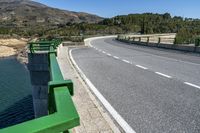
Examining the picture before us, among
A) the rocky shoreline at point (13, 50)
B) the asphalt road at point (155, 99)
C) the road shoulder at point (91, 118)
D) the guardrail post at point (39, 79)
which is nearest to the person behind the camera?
the road shoulder at point (91, 118)

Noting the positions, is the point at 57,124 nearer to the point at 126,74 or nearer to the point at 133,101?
the point at 133,101

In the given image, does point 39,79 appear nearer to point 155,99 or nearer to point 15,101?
point 15,101

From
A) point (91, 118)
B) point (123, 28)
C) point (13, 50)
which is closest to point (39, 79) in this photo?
point (91, 118)

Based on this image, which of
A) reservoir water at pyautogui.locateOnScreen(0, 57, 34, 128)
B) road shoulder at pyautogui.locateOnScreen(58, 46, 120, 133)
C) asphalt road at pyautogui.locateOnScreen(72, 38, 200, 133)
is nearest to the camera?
road shoulder at pyautogui.locateOnScreen(58, 46, 120, 133)

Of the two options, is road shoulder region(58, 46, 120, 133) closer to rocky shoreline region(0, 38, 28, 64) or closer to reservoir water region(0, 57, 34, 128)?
reservoir water region(0, 57, 34, 128)

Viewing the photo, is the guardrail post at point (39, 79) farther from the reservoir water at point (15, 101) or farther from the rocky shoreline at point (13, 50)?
the rocky shoreline at point (13, 50)

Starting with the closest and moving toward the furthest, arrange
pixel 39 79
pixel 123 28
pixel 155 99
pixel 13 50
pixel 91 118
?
pixel 91 118, pixel 155 99, pixel 39 79, pixel 13 50, pixel 123 28

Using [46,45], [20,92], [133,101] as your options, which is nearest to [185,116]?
[133,101]

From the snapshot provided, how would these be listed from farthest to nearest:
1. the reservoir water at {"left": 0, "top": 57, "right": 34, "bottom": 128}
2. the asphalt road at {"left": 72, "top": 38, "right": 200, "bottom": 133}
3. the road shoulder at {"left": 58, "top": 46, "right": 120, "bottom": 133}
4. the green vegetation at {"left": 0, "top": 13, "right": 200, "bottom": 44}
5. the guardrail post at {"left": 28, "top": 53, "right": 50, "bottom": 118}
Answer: the green vegetation at {"left": 0, "top": 13, "right": 200, "bottom": 44}, the reservoir water at {"left": 0, "top": 57, "right": 34, "bottom": 128}, the guardrail post at {"left": 28, "top": 53, "right": 50, "bottom": 118}, the asphalt road at {"left": 72, "top": 38, "right": 200, "bottom": 133}, the road shoulder at {"left": 58, "top": 46, "right": 120, "bottom": 133}

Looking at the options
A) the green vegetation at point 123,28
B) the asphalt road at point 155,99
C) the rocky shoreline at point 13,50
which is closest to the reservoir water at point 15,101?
the asphalt road at point 155,99

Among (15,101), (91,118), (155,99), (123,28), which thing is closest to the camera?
(91,118)

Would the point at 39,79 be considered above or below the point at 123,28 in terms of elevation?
above

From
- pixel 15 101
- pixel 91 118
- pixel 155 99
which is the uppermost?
pixel 91 118

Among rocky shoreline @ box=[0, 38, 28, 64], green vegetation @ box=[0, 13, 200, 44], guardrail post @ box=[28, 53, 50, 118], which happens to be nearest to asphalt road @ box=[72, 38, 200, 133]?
guardrail post @ box=[28, 53, 50, 118]
